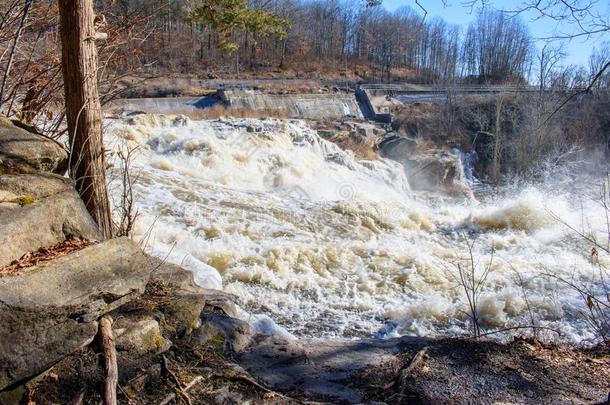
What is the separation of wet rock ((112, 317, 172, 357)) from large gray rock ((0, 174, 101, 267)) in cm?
60

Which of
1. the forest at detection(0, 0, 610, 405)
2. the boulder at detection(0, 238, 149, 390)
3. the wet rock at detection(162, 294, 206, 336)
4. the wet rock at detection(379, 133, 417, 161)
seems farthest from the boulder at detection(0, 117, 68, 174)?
the wet rock at detection(379, 133, 417, 161)

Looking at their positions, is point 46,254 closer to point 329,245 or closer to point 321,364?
point 321,364

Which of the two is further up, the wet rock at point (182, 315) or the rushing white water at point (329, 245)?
the wet rock at point (182, 315)

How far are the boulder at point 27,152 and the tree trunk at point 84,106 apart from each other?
125mm

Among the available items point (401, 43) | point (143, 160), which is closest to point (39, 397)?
point (143, 160)

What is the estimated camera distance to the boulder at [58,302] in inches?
89.7

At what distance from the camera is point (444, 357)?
384 centimetres

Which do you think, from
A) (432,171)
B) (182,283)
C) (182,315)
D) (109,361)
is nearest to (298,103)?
(432,171)

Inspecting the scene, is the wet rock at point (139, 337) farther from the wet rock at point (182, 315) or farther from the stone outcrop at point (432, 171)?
the stone outcrop at point (432, 171)

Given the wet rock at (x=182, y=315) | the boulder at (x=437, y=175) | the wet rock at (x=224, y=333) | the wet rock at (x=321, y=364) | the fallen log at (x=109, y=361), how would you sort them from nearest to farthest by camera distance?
the fallen log at (x=109, y=361)
the wet rock at (x=321, y=364)
the wet rock at (x=182, y=315)
the wet rock at (x=224, y=333)
the boulder at (x=437, y=175)

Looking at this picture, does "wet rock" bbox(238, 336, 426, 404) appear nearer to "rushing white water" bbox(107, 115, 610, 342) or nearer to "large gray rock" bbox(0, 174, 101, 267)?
"rushing white water" bbox(107, 115, 610, 342)

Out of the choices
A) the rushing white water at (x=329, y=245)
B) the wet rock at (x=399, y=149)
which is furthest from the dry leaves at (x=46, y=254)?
the wet rock at (x=399, y=149)

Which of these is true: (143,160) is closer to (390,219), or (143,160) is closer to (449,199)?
(390,219)

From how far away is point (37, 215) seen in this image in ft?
9.64
